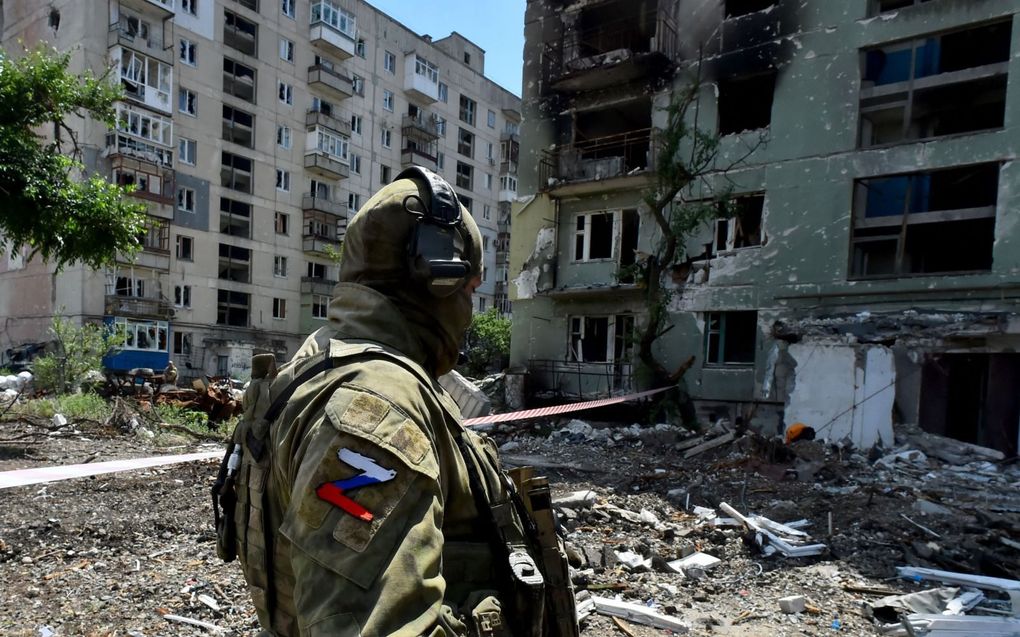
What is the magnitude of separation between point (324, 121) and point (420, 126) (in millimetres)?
6953

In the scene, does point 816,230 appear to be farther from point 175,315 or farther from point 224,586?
point 175,315

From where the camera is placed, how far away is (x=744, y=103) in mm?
16906

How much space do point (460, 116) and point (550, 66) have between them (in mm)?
23913

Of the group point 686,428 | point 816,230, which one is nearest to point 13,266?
point 686,428

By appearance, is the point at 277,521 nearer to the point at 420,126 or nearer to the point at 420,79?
the point at 420,126

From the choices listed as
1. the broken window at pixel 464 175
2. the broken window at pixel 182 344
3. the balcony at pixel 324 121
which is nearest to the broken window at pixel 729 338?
the broken window at pixel 182 344

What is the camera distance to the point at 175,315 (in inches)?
1065

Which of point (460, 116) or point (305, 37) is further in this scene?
point (460, 116)

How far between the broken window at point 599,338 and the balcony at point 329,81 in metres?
22.0

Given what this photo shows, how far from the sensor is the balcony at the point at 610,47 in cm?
1652

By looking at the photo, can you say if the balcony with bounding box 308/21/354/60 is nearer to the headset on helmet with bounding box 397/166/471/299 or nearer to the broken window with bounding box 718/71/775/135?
the broken window with bounding box 718/71/775/135

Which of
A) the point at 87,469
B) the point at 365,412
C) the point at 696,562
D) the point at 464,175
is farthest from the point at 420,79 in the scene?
the point at 365,412

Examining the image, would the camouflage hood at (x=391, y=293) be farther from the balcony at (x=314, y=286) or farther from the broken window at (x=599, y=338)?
the balcony at (x=314, y=286)

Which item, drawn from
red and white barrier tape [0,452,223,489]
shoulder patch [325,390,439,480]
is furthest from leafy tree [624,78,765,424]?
shoulder patch [325,390,439,480]
